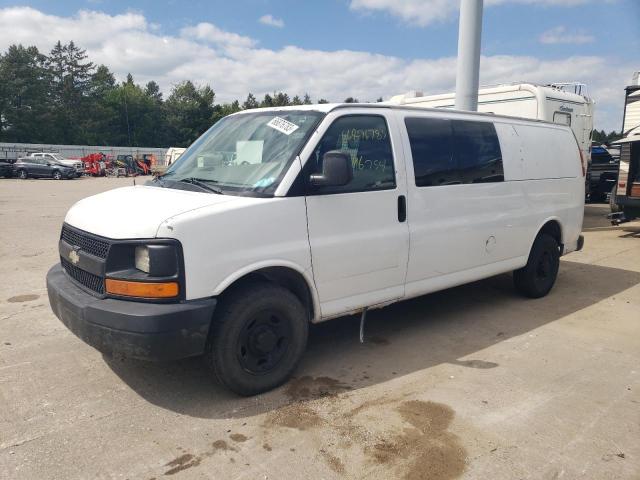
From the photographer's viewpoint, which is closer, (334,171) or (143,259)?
(143,259)

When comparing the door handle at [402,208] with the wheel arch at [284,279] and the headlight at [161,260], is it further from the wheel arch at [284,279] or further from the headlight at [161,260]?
the headlight at [161,260]

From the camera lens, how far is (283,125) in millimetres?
4086

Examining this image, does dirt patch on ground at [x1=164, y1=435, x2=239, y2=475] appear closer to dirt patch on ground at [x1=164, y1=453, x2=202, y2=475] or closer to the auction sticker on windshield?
dirt patch on ground at [x1=164, y1=453, x2=202, y2=475]

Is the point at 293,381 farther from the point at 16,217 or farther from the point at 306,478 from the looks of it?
the point at 16,217

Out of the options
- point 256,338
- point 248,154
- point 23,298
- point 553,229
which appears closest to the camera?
point 256,338

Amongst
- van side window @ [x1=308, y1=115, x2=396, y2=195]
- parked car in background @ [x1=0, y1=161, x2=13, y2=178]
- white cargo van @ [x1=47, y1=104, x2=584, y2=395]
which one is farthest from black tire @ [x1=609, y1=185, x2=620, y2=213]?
parked car in background @ [x1=0, y1=161, x2=13, y2=178]

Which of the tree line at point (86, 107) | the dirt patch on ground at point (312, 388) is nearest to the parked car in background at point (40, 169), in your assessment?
the tree line at point (86, 107)

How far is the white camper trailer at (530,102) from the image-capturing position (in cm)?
1036

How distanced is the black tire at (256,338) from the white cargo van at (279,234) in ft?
0.03

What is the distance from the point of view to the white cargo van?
3238 mm

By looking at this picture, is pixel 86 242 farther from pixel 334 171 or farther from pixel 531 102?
pixel 531 102

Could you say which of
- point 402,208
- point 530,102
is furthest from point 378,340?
point 530,102

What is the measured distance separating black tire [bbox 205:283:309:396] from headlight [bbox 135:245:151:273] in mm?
553

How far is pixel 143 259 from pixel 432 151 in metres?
2.70
